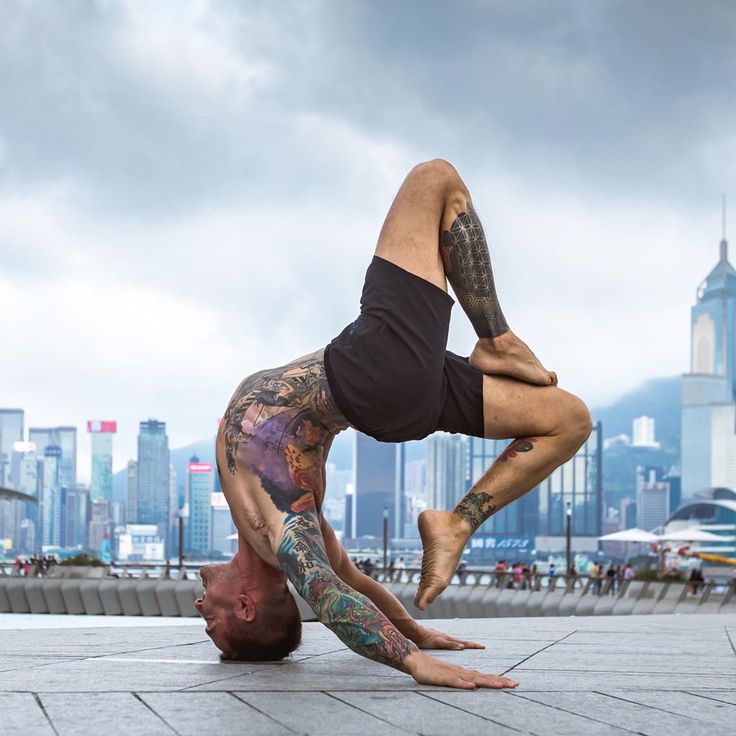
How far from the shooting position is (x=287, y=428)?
15.5 ft

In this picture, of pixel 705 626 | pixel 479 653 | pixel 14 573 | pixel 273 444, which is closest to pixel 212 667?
pixel 273 444

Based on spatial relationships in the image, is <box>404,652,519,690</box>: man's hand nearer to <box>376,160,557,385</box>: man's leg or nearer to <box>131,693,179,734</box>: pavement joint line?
<box>131,693,179,734</box>: pavement joint line

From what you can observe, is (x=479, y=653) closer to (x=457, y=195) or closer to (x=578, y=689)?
(x=578, y=689)

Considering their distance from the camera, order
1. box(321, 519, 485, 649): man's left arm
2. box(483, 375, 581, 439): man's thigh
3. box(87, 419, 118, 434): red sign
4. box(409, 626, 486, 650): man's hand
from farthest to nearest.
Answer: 1. box(87, 419, 118, 434): red sign
2. box(409, 626, 486, 650): man's hand
3. box(321, 519, 485, 649): man's left arm
4. box(483, 375, 581, 439): man's thigh

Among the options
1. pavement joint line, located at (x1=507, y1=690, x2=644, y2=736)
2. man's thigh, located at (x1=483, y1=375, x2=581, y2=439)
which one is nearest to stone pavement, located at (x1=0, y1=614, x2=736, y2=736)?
pavement joint line, located at (x1=507, y1=690, x2=644, y2=736)

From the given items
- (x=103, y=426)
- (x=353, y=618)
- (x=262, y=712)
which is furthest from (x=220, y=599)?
(x=103, y=426)

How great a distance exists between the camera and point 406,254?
4691mm

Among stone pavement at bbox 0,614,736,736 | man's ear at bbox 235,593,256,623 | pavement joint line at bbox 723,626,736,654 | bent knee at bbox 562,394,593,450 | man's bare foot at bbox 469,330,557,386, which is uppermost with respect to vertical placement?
man's bare foot at bbox 469,330,557,386

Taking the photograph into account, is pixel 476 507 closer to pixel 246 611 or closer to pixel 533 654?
pixel 533 654

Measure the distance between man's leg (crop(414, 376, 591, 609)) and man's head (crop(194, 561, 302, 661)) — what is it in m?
0.62

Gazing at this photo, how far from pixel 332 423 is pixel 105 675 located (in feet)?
4.25

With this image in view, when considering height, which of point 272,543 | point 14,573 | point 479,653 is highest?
point 272,543

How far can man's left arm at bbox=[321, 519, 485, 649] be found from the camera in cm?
512

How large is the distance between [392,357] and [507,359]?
584 millimetres
